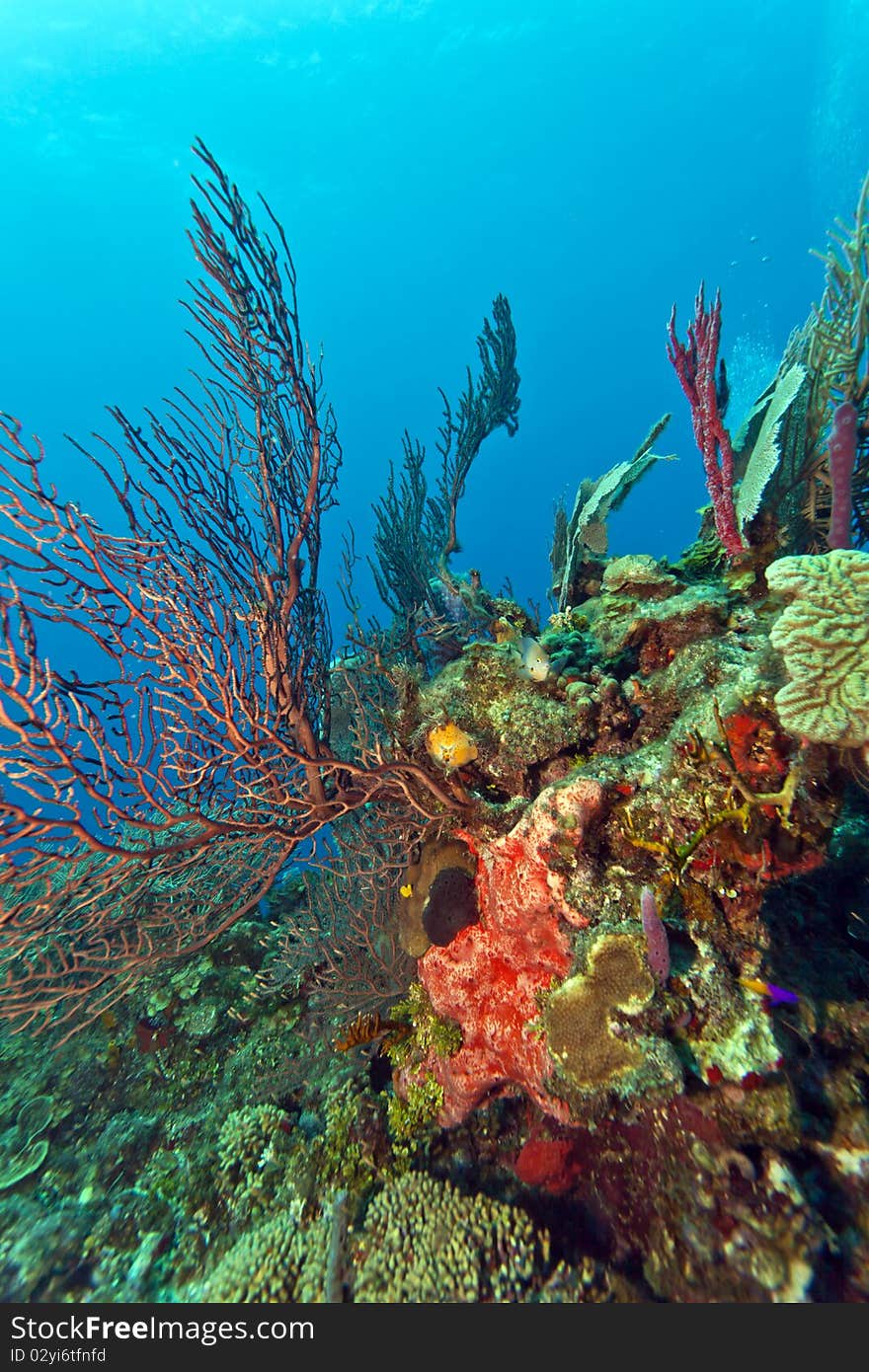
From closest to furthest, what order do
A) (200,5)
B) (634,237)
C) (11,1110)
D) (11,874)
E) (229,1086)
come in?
(11,874)
(229,1086)
(11,1110)
(200,5)
(634,237)

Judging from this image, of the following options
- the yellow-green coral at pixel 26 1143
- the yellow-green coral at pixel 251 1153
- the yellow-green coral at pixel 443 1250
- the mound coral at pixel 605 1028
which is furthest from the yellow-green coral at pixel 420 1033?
the yellow-green coral at pixel 26 1143

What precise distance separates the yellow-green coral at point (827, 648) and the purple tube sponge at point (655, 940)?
44.9 inches

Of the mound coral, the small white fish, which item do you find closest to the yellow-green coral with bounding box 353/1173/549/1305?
the mound coral

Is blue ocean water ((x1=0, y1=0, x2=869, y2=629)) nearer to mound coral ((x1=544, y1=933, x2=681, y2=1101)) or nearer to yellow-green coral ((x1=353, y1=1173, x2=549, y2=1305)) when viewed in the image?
mound coral ((x1=544, y1=933, x2=681, y2=1101))

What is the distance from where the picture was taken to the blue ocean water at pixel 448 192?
47688mm

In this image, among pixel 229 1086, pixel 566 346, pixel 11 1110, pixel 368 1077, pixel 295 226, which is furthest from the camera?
pixel 566 346

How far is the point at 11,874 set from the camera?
3092 mm

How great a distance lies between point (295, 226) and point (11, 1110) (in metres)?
89.8

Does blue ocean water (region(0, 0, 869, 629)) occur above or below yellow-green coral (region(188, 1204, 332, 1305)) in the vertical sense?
above

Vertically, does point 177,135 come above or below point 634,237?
below

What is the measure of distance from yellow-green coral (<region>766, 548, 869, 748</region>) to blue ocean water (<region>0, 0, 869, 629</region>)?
48.2 m

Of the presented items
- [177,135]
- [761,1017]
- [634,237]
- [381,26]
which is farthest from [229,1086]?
[634,237]

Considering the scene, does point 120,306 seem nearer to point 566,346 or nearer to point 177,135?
point 177,135

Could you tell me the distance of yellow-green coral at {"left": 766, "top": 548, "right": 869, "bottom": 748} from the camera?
260 centimetres
